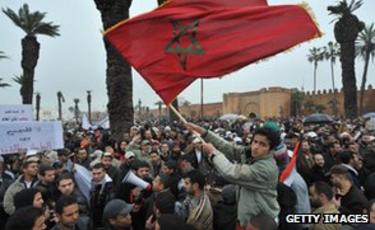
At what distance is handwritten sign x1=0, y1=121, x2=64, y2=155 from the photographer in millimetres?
7223

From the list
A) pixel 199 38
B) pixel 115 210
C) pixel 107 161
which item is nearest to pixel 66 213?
pixel 115 210

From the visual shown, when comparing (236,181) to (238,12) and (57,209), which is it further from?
(238,12)

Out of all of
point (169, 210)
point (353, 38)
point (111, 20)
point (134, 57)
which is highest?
point (353, 38)

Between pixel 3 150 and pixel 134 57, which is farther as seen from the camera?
pixel 3 150

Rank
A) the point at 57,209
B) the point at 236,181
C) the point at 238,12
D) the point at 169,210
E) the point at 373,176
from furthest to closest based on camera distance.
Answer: the point at 373,176 → the point at 238,12 → the point at 169,210 → the point at 57,209 → the point at 236,181

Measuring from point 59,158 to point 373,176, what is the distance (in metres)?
5.06

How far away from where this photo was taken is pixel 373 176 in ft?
17.4

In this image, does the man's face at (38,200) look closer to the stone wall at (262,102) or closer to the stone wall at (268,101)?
the stone wall at (268,101)

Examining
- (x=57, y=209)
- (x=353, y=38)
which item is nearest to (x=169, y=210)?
(x=57, y=209)

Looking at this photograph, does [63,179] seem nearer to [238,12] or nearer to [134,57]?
[134,57]

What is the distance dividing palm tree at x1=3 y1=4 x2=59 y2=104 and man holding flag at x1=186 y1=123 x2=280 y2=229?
23.0 metres

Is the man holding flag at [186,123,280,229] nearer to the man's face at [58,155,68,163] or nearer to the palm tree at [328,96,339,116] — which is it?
the man's face at [58,155,68,163]

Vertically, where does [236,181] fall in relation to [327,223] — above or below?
above

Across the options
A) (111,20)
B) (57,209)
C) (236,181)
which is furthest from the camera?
(111,20)
